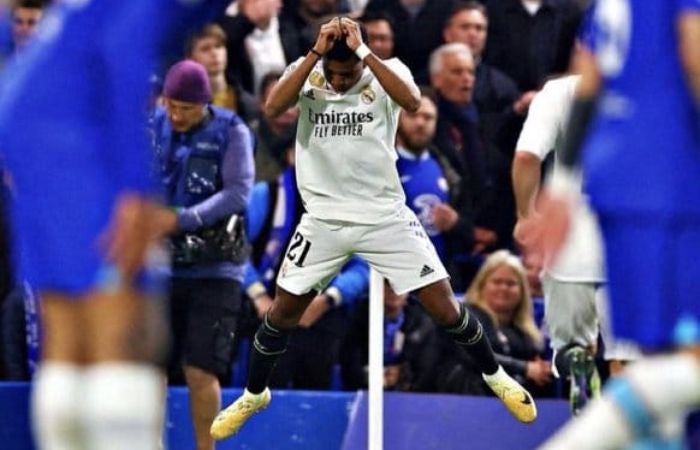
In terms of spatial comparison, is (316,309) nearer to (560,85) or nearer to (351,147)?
(351,147)

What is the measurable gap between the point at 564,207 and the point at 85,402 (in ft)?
4.88

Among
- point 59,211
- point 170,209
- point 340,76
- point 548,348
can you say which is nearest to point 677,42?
point 59,211

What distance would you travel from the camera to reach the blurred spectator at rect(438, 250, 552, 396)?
443 inches

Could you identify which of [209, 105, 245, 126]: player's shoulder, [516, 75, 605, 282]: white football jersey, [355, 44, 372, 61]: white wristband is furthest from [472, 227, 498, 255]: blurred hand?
[355, 44, 372, 61]: white wristband

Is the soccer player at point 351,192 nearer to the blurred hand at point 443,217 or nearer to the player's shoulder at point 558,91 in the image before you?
the player's shoulder at point 558,91

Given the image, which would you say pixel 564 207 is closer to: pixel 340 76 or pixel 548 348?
pixel 340 76

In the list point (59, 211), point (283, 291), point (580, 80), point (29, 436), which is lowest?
point (29, 436)

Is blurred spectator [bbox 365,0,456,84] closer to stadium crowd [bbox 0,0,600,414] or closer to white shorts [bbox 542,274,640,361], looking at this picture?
stadium crowd [bbox 0,0,600,414]

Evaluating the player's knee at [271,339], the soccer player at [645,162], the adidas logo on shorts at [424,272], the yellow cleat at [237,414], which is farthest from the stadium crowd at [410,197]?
the soccer player at [645,162]

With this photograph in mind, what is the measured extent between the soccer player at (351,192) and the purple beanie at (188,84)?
847mm

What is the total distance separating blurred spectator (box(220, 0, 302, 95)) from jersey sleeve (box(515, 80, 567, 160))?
3250 millimetres

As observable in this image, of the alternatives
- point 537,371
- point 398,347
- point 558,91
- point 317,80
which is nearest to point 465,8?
point 398,347

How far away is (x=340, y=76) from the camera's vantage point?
30.9 feet

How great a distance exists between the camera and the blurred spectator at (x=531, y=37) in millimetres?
12539
